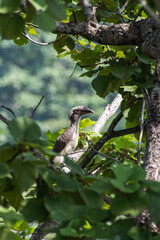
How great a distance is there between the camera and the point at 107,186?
1008 millimetres

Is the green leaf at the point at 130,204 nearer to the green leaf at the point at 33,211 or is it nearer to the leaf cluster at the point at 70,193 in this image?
the leaf cluster at the point at 70,193

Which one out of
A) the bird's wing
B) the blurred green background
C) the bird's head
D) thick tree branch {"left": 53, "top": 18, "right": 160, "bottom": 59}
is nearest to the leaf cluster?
thick tree branch {"left": 53, "top": 18, "right": 160, "bottom": 59}

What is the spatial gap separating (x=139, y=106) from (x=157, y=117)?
571 mm

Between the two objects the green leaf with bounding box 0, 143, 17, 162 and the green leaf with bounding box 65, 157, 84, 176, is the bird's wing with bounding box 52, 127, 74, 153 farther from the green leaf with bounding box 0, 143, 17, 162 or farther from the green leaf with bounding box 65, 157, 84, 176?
the green leaf with bounding box 0, 143, 17, 162

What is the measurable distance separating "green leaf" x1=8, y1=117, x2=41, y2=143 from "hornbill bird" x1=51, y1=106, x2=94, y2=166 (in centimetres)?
204

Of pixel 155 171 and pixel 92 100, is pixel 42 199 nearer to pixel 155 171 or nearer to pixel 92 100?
pixel 155 171

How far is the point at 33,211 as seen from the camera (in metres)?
1.09

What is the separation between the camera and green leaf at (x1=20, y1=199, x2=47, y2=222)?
42.7 inches

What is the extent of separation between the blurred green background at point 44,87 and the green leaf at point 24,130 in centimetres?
1729

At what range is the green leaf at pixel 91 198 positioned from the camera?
1009 millimetres

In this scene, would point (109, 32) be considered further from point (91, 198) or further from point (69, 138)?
point (69, 138)

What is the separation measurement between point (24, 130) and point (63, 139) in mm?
2622

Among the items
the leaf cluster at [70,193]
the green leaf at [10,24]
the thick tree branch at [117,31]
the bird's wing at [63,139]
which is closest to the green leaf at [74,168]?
the leaf cluster at [70,193]

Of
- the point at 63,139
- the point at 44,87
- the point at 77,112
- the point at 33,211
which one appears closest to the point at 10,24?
the point at 33,211
